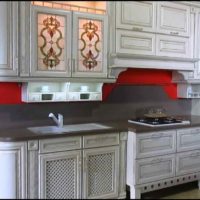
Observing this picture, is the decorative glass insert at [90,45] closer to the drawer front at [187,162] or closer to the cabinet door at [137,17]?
the cabinet door at [137,17]

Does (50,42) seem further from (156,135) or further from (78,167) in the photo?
(156,135)

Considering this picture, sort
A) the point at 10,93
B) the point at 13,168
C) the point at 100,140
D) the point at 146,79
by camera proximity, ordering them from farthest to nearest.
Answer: the point at 146,79 < the point at 10,93 < the point at 100,140 < the point at 13,168

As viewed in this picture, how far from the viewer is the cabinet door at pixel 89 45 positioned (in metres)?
3.09

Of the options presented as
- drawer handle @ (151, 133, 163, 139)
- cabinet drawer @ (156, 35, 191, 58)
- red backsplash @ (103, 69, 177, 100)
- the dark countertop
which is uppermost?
cabinet drawer @ (156, 35, 191, 58)

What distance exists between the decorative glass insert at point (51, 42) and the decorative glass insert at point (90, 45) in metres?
0.21

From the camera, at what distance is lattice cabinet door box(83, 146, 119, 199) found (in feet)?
9.56

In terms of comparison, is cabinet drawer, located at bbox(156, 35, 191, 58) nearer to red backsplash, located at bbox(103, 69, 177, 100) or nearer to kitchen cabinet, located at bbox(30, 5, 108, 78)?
red backsplash, located at bbox(103, 69, 177, 100)

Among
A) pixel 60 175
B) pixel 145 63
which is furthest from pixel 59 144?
pixel 145 63

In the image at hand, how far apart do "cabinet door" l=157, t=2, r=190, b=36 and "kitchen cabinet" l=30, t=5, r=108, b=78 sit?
77 centimetres

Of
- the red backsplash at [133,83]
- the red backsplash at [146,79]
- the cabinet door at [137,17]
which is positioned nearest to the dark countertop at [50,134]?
the red backsplash at [133,83]

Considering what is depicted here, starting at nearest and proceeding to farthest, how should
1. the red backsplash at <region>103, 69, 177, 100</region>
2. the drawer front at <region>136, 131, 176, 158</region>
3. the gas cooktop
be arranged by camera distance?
1. the drawer front at <region>136, 131, 176, 158</region>
2. the gas cooktop
3. the red backsplash at <region>103, 69, 177, 100</region>

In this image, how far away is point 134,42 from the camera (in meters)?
3.40

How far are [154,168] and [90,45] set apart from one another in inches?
60.2

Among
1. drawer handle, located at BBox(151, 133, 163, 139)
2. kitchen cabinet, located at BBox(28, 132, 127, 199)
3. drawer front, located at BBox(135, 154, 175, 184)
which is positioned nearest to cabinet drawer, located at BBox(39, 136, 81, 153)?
kitchen cabinet, located at BBox(28, 132, 127, 199)
